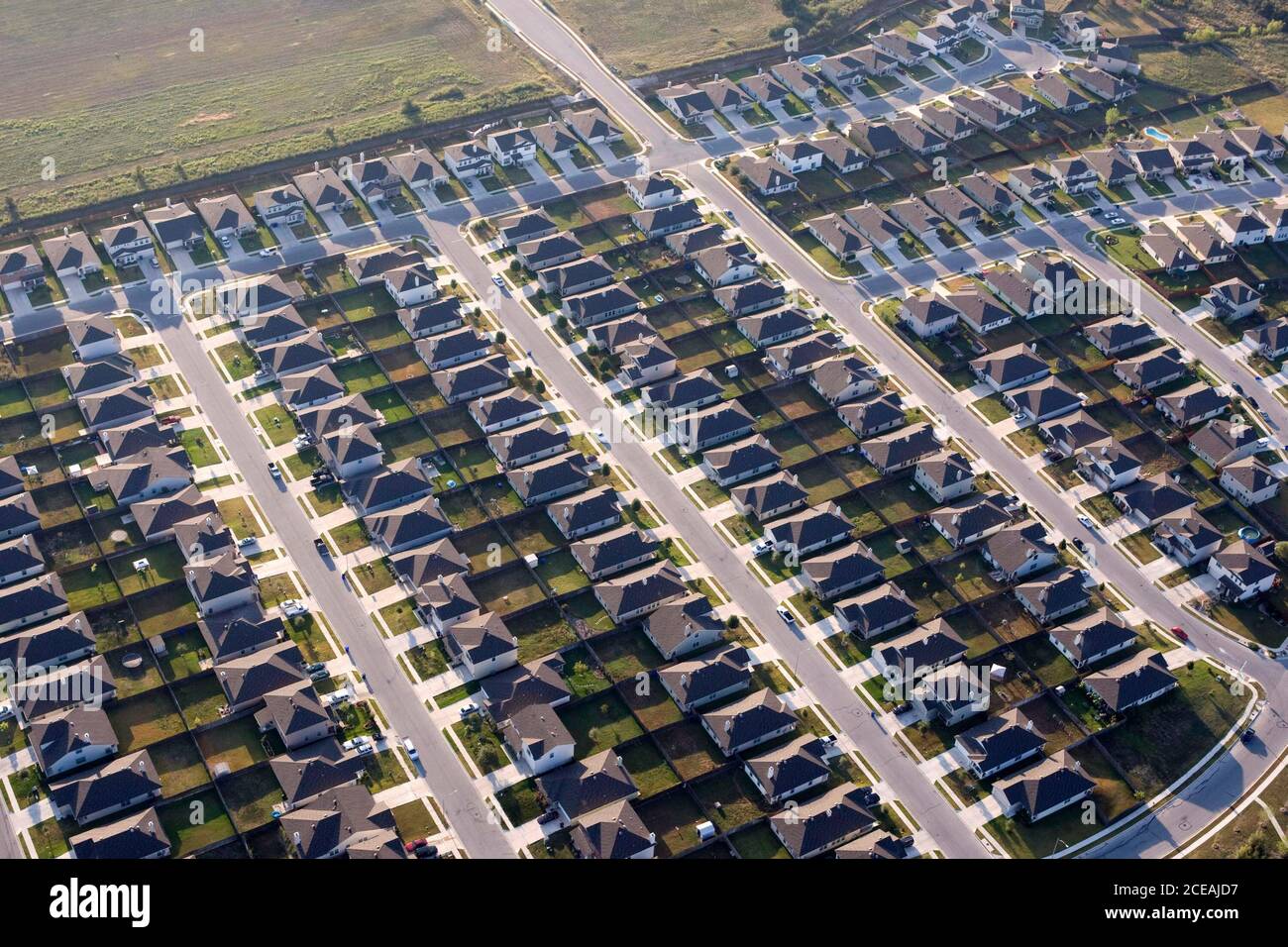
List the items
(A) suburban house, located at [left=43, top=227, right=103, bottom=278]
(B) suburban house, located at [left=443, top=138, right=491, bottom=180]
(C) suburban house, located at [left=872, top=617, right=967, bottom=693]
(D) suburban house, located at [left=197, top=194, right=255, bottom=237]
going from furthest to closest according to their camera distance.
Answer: (B) suburban house, located at [left=443, top=138, right=491, bottom=180]
(D) suburban house, located at [left=197, top=194, right=255, bottom=237]
(A) suburban house, located at [left=43, top=227, right=103, bottom=278]
(C) suburban house, located at [left=872, top=617, right=967, bottom=693]

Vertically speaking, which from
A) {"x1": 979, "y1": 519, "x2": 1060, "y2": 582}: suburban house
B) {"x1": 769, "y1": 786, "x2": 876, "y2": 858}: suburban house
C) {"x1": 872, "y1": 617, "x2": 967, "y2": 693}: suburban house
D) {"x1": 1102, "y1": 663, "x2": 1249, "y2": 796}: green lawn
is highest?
{"x1": 979, "y1": 519, "x2": 1060, "y2": 582}: suburban house

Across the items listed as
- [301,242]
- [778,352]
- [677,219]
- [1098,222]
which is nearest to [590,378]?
[778,352]

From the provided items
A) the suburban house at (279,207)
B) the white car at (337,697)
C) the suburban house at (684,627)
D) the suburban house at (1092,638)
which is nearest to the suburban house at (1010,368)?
the suburban house at (1092,638)

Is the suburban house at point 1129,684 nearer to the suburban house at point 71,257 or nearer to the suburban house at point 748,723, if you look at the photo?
the suburban house at point 748,723

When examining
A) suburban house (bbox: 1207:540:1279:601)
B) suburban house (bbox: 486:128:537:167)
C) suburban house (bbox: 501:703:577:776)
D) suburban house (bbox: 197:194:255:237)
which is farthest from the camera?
suburban house (bbox: 486:128:537:167)

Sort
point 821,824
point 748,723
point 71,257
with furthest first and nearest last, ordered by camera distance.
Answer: point 71,257 → point 748,723 → point 821,824

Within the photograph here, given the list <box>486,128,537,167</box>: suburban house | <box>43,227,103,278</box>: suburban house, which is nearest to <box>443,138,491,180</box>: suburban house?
<box>486,128,537,167</box>: suburban house

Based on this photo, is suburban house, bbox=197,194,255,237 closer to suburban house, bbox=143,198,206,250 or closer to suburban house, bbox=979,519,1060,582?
suburban house, bbox=143,198,206,250

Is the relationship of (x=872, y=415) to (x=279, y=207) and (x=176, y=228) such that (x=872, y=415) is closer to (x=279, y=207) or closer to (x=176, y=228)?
(x=279, y=207)

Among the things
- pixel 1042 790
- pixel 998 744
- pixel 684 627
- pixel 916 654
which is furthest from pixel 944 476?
pixel 1042 790
